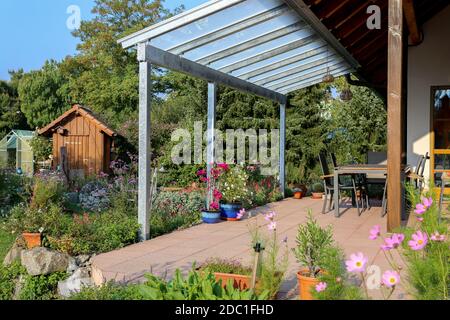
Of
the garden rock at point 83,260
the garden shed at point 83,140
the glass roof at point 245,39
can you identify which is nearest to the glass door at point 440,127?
the glass roof at point 245,39

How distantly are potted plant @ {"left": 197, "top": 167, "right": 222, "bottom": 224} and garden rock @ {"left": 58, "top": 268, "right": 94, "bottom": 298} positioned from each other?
3.11 meters

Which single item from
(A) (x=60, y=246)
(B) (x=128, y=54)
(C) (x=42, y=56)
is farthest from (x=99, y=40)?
(A) (x=60, y=246)

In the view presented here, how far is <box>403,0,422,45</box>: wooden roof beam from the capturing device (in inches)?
254

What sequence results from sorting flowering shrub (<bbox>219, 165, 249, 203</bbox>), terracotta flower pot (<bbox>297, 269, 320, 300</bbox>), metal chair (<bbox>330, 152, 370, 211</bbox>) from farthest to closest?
metal chair (<bbox>330, 152, 370, 211</bbox>) → flowering shrub (<bbox>219, 165, 249, 203</bbox>) → terracotta flower pot (<bbox>297, 269, 320, 300</bbox>)

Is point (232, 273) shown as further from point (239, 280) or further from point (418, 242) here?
point (418, 242)

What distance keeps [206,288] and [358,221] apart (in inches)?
193

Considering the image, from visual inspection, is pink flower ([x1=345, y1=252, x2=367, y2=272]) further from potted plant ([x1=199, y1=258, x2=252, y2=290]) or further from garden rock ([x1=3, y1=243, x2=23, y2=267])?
garden rock ([x1=3, y1=243, x2=23, y2=267])

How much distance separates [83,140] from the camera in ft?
50.0

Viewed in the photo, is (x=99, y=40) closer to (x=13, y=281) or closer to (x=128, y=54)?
(x=128, y=54)

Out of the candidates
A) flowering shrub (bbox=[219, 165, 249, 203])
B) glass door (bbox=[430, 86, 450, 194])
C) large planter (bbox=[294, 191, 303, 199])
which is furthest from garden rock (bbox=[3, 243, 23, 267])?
glass door (bbox=[430, 86, 450, 194])

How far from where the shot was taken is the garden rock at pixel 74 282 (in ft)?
14.1

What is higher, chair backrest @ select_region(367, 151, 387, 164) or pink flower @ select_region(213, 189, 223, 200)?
chair backrest @ select_region(367, 151, 387, 164)

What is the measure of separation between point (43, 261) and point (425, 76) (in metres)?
7.79

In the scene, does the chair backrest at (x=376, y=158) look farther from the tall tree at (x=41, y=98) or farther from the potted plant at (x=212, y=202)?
the tall tree at (x=41, y=98)
